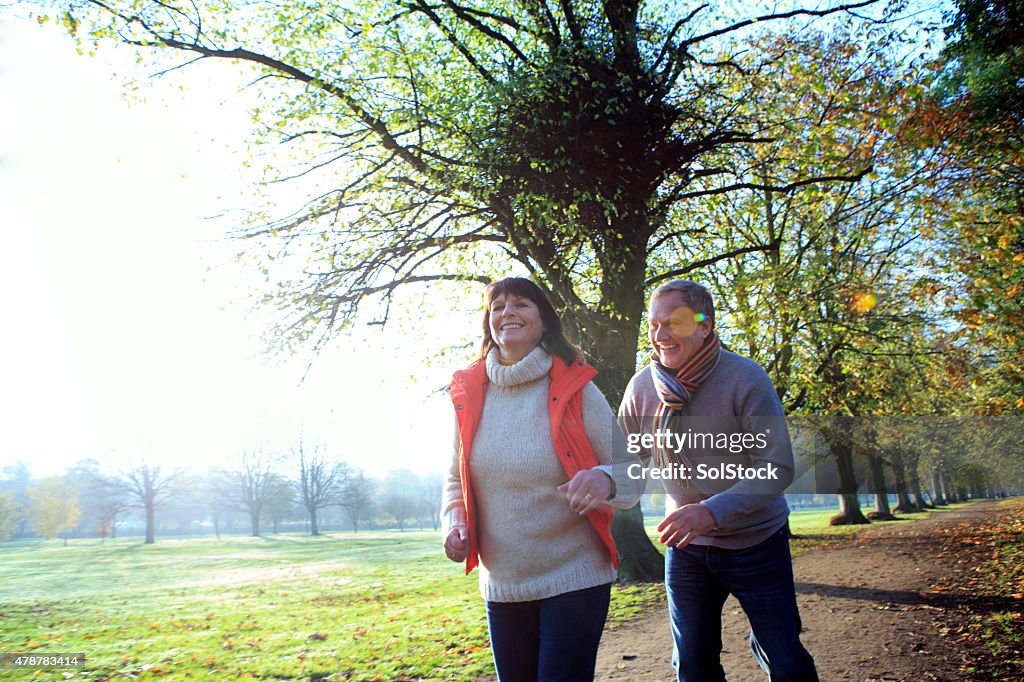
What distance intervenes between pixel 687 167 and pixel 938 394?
31.4 ft

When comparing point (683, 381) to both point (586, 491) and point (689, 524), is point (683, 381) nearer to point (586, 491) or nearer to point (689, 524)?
point (689, 524)

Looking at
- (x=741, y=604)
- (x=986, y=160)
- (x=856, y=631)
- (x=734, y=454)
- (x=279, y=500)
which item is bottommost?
(x=856, y=631)

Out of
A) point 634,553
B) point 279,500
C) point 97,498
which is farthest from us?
point 279,500

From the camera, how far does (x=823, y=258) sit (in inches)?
552

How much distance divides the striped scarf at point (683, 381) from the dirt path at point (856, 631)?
336 centimetres

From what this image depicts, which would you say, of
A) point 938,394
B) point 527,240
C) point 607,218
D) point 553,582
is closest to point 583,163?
point 607,218

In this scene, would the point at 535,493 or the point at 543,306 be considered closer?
the point at 535,493

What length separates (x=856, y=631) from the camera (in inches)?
263

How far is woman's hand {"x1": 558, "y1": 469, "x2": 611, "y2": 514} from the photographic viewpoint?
2367 mm

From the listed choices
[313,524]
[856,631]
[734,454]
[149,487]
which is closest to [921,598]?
[856,631]

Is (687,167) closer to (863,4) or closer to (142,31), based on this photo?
(863,4)

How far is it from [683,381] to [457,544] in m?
1.19

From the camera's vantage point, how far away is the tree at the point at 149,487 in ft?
41.0

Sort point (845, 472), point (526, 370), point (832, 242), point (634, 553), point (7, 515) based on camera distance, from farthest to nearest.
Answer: point (845, 472), point (832, 242), point (634, 553), point (7, 515), point (526, 370)
